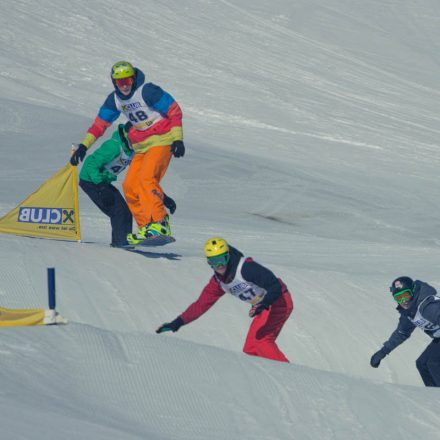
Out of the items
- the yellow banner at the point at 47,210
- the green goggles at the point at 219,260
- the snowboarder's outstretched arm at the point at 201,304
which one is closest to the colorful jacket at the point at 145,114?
the yellow banner at the point at 47,210

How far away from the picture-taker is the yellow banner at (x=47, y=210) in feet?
34.4

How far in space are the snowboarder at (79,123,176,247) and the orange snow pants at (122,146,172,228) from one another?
139mm

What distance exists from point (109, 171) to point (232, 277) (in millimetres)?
2376

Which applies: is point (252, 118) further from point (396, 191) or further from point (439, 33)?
point (439, 33)

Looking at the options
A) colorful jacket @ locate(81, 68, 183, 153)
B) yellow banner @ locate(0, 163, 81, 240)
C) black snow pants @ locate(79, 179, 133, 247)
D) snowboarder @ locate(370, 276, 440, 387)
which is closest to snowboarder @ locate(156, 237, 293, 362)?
snowboarder @ locate(370, 276, 440, 387)

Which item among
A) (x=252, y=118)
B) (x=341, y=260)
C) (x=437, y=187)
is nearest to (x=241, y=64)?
(x=252, y=118)

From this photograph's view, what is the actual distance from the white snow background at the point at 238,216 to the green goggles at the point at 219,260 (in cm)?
86

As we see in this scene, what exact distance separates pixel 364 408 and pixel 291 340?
10.1ft

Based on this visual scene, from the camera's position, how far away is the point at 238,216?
15523 mm

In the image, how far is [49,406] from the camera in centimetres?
622

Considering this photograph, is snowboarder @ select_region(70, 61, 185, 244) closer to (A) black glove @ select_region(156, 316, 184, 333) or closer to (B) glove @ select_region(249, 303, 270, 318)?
(A) black glove @ select_region(156, 316, 184, 333)

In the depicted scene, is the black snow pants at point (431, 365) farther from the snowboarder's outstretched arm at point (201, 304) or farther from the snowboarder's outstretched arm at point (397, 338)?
the snowboarder's outstretched arm at point (201, 304)

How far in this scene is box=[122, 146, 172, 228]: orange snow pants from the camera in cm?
1012

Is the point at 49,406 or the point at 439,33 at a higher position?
the point at 439,33
